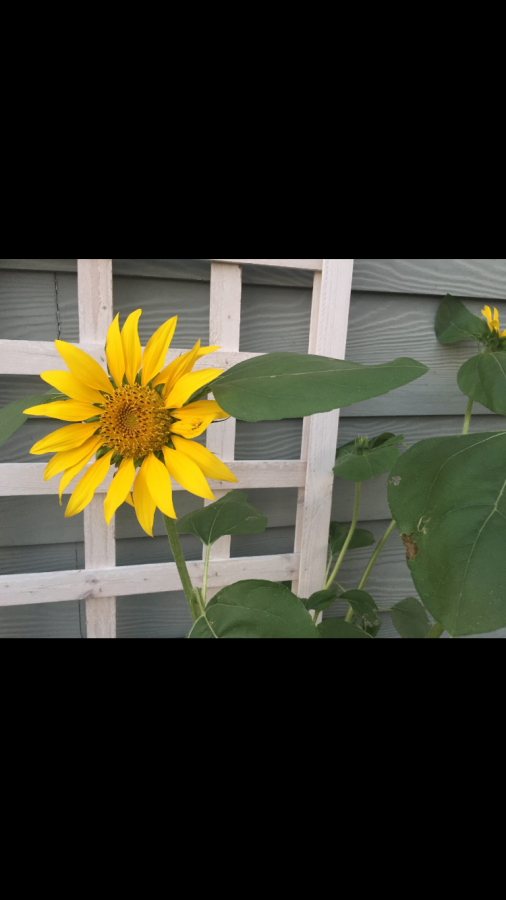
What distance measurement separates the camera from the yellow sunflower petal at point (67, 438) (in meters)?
0.46

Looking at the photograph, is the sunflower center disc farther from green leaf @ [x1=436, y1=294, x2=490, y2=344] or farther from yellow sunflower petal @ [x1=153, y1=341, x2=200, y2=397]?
green leaf @ [x1=436, y1=294, x2=490, y2=344]

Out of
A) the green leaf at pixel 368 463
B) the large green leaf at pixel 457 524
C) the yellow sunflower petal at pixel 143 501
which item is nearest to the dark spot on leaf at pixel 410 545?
the large green leaf at pixel 457 524

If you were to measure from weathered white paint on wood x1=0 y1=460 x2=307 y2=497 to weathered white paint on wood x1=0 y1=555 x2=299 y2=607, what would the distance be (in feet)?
0.50

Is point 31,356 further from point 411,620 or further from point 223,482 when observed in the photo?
point 411,620

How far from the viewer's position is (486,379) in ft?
2.43

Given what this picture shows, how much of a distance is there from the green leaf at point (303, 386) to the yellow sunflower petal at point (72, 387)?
0.13m

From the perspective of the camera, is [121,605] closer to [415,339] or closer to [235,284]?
[235,284]

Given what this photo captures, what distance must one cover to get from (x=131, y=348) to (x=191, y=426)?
0.11 meters

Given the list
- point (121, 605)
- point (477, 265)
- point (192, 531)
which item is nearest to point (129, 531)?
point (121, 605)

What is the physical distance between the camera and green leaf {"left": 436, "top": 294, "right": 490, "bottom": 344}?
34.8 inches

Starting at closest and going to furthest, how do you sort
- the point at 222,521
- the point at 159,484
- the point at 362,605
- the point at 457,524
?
the point at 457,524, the point at 159,484, the point at 222,521, the point at 362,605

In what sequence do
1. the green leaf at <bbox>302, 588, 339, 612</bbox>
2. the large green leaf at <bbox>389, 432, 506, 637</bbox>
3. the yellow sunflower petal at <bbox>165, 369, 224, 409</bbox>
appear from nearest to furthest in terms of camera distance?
the large green leaf at <bbox>389, 432, 506, 637</bbox> → the yellow sunflower petal at <bbox>165, 369, 224, 409</bbox> → the green leaf at <bbox>302, 588, 339, 612</bbox>

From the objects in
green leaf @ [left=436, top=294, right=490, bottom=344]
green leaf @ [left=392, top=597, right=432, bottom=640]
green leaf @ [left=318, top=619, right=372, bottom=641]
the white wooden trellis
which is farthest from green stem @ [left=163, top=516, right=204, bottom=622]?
green leaf @ [left=436, top=294, right=490, bottom=344]

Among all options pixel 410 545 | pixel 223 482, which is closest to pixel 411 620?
pixel 223 482
